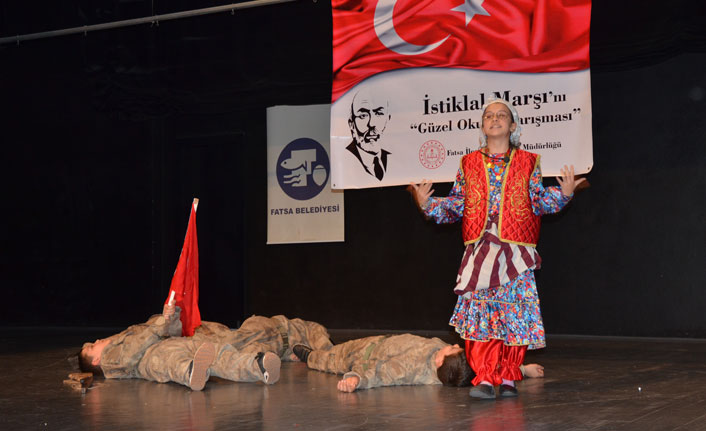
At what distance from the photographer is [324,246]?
293 inches

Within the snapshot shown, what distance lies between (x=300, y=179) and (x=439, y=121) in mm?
1829

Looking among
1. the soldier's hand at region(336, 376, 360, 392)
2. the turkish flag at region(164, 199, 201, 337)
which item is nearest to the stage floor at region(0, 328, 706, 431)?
the soldier's hand at region(336, 376, 360, 392)

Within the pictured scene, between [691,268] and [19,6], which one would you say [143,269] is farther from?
[691,268]

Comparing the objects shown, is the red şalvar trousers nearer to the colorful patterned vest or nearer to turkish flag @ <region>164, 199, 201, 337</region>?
the colorful patterned vest

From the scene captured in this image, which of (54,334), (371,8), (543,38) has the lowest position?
(54,334)

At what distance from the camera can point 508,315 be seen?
364 cm

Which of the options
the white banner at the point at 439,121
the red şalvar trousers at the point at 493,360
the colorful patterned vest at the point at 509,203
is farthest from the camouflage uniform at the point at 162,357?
the white banner at the point at 439,121

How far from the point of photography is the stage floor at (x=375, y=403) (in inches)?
116

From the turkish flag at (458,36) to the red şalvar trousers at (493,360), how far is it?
263cm

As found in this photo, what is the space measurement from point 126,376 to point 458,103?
3.11 meters

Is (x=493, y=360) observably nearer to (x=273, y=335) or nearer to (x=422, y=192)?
(x=422, y=192)

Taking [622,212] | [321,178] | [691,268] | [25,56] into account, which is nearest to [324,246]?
[321,178]

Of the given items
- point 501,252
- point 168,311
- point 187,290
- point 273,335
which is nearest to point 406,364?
point 501,252

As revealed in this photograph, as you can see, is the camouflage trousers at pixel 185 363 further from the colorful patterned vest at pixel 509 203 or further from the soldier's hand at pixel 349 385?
the colorful patterned vest at pixel 509 203
